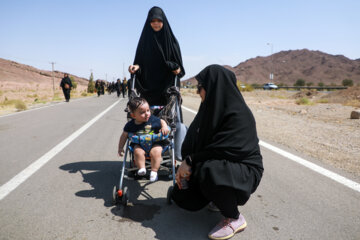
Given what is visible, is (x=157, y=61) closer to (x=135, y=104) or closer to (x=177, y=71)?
(x=177, y=71)

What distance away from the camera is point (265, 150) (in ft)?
20.9

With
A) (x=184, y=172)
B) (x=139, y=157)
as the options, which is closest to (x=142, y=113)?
(x=139, y=157)

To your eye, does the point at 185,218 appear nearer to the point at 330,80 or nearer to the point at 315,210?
the point at 315,210

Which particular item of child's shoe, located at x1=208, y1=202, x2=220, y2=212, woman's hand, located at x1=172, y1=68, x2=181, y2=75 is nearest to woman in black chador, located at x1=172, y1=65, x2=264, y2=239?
child's shoe, located at x1=208, y1=202, x2=220, y2=212

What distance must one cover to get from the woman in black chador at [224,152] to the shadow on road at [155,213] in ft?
0.93

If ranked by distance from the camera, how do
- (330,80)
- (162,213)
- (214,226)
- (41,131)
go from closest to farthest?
(214,226) → (162,213) → (41,131) → (330,80)

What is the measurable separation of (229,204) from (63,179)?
2.74 meters

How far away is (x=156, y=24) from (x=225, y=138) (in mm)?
2606

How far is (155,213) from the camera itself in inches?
133

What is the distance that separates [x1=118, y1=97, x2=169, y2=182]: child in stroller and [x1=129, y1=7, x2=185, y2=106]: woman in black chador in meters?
0.83

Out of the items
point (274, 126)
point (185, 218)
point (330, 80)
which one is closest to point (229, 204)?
point (185, 218)

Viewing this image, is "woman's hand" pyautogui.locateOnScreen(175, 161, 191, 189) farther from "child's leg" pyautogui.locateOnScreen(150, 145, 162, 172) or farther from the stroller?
"child's leg" pyautogui.locateOnScreen(150, 145, 162, 172)

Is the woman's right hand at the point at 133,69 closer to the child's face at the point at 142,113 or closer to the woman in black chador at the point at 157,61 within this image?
the woman in black chador at the point at 157,61

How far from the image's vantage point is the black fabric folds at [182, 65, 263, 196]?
2.85 metres
